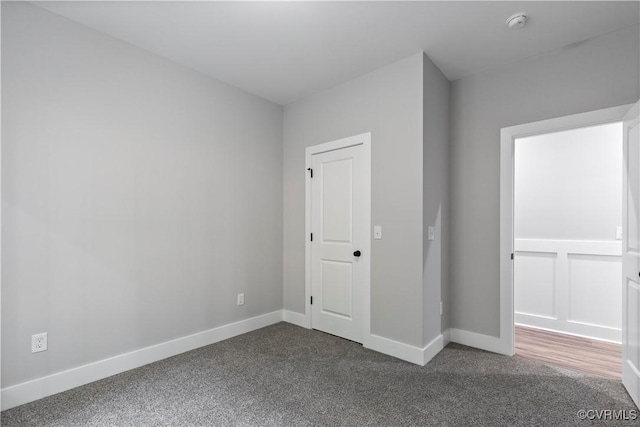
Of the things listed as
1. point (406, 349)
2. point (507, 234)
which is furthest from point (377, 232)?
point (507, 234)

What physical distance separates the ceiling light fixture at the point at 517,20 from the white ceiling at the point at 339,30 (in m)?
0.04

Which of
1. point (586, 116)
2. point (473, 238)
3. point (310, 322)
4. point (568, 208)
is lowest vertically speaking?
point (310, 322)

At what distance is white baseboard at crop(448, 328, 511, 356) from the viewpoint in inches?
113

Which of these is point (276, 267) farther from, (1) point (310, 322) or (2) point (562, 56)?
(2) point (562, 56)

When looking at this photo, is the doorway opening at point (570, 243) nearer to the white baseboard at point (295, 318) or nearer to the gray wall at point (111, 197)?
the white baseboard at point (295, 318)

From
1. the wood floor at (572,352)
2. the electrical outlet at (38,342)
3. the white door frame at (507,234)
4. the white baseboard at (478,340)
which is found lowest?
the wood floor at (572,352)

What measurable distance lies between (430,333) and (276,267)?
1881mm

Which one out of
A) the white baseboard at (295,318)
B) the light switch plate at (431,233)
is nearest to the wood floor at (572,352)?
the light switch plate at (431,233)

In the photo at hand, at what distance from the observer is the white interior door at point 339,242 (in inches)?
125

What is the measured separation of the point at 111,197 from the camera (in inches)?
97.3

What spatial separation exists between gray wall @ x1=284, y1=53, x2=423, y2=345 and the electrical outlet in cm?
253

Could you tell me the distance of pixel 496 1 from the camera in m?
2.09

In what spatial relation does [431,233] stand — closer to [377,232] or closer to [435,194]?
[435,194]

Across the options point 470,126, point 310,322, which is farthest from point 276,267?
point 470,126
